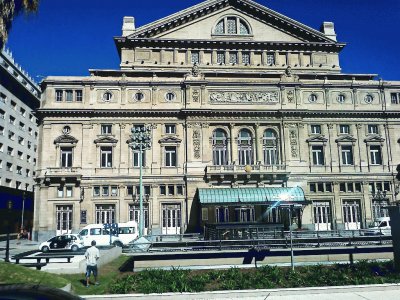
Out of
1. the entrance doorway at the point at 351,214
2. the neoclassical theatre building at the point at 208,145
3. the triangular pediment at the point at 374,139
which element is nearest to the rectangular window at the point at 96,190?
the neoclassical theatre building at the point at 208,145

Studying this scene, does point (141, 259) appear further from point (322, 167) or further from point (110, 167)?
point (322, 167)

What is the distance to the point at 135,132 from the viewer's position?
36.2 m

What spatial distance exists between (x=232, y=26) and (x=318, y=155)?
21761 mm

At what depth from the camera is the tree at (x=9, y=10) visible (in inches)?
685

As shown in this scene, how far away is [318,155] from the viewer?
47625mm

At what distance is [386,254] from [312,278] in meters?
7.42

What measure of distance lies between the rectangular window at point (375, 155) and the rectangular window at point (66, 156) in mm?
36539

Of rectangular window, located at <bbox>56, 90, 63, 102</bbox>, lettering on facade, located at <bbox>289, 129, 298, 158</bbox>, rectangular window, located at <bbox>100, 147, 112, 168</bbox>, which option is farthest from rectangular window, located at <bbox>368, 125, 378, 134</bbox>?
rectangular window, located at <bbox>56, 90, 63, 102</bbox>

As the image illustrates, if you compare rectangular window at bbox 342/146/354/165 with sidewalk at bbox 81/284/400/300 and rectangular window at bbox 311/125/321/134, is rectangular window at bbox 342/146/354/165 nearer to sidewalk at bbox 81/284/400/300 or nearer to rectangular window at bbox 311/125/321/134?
rectangular window at bbox 311/125/321/134

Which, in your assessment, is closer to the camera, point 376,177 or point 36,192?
point 36,192

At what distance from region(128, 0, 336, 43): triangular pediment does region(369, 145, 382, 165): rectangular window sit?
1633 centimetres

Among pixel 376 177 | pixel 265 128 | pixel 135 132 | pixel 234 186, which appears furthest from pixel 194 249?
pixel 376 177

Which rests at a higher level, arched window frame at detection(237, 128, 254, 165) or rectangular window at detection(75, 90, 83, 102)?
rectangular window at detection(75, 90, 83, 102)

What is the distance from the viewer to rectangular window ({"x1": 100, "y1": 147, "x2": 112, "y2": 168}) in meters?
45.2
